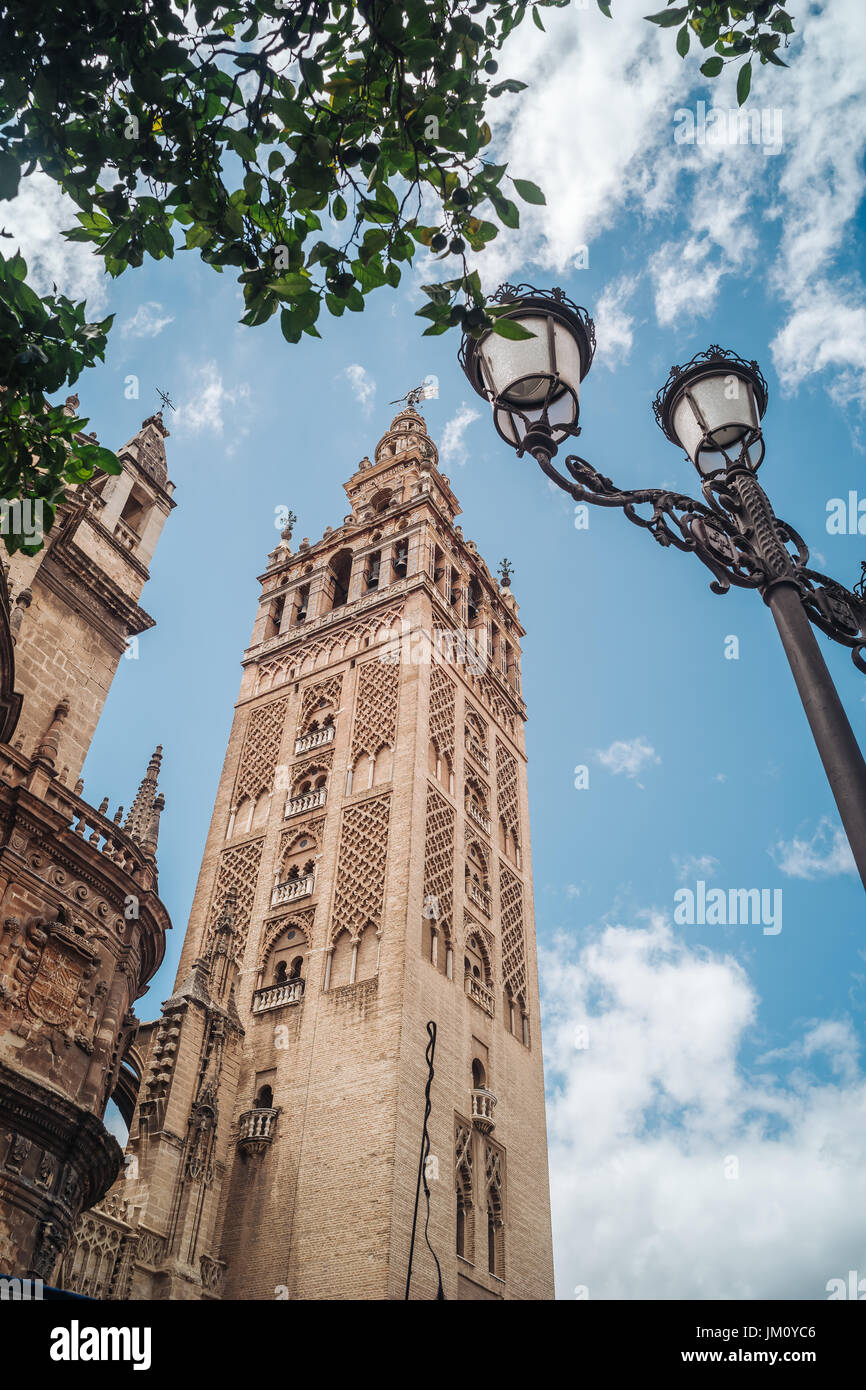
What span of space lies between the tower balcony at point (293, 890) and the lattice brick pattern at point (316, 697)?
523cm

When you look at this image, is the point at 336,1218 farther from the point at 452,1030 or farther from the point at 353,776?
the point at 353,776

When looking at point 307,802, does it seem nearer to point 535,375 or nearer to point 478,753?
point 478,753

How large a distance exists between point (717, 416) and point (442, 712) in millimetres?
21744

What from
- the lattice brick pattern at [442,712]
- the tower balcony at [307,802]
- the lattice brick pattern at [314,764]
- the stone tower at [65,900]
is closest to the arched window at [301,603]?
the lattice brick pattern at [442,712]

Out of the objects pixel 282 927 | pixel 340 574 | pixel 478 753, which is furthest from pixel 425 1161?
pixel 340 574

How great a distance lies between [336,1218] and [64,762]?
9672 millimetres

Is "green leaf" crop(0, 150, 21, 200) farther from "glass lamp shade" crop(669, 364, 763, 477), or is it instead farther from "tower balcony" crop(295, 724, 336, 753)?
"tower balcony" crop(295, 724, 336, 753)

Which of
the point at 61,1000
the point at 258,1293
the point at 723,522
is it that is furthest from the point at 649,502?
the point at 258,1293

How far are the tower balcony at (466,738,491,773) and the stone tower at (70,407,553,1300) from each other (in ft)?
0.31

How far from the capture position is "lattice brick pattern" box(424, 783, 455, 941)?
22641mm

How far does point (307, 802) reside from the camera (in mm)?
25312

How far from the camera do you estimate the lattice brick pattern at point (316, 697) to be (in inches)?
1094

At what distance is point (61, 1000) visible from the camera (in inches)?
432
